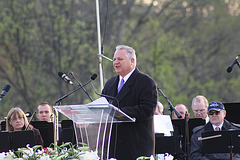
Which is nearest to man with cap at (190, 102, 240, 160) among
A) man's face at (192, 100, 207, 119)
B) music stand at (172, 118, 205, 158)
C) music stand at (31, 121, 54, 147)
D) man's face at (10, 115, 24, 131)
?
music stand at (172, 118, 205, 158)

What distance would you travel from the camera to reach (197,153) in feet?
27.4

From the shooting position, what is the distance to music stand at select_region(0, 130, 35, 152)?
7410 millimetres

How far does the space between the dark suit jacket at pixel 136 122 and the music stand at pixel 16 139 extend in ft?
7.63

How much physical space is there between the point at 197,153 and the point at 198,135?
328 millimetres

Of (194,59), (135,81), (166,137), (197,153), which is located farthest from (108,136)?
(194,59)

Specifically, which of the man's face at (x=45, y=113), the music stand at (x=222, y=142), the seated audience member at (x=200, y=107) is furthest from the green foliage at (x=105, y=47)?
the music stand at (x=222, y=142)

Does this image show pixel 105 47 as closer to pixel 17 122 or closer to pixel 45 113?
pixel 45 113

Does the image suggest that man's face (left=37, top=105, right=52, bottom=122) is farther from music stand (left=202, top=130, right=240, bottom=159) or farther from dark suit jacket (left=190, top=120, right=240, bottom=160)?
music stand (left=202, top=130, right=240, bottom=159)

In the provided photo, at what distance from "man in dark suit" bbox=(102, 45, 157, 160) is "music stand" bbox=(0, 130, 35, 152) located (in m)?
2.14

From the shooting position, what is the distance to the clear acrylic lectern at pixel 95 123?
15.9 feet

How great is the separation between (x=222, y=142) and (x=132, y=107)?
2.59 m

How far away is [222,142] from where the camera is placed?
7.47 m

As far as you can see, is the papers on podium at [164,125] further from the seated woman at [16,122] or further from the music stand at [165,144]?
the seated woman at [16,122]

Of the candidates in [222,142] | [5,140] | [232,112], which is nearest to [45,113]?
[5,140]
